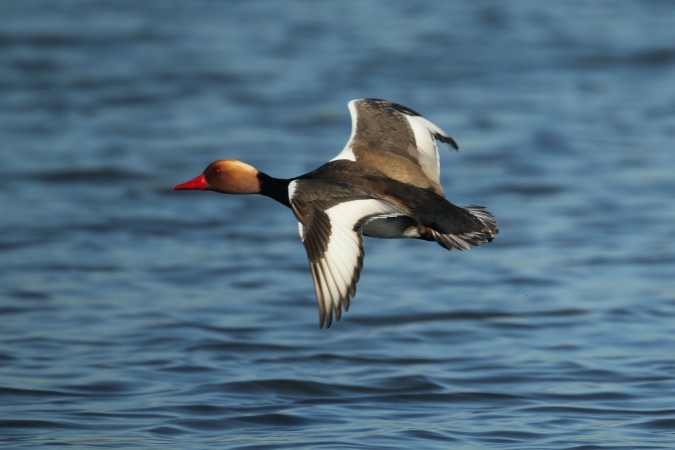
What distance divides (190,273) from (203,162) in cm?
310

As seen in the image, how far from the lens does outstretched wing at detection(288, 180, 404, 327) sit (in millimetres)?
5559

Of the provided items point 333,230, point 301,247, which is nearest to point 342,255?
point 333,230

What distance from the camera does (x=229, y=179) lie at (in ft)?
23.7

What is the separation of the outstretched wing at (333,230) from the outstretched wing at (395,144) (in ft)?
3.34

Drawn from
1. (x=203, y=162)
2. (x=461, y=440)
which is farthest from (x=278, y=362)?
(x=203, y=162)

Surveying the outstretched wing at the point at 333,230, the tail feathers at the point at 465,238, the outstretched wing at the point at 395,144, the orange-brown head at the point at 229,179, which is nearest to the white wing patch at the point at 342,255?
the outstretched wing at the point at 333,230

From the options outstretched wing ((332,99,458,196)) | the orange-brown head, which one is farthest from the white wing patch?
the orange-brown head

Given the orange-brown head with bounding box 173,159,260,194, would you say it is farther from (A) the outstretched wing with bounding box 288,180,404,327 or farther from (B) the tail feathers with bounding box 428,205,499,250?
(B) the tail feathers with bounding box 428,205,499,250

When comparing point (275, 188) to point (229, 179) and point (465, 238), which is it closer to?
point (229, 179)

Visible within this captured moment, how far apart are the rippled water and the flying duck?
3.44 ft

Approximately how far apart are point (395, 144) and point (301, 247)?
302 cm

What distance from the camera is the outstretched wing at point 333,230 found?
5.56m

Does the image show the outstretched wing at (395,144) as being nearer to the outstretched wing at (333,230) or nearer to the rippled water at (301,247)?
the outstretched wing at (333,230)

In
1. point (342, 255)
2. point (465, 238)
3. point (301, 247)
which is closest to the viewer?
point (342, 255)
